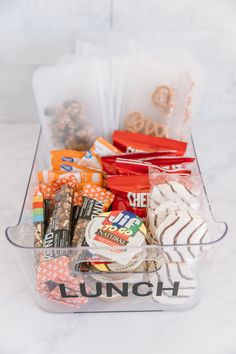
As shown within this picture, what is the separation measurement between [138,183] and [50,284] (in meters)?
0.23

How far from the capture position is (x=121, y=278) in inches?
22.4

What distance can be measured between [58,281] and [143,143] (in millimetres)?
346

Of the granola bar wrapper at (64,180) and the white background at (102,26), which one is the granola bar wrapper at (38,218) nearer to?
the granola bar wrapper at (64,180)

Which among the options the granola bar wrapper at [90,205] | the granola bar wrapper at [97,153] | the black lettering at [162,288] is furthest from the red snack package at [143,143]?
the black lettering at [162,288]

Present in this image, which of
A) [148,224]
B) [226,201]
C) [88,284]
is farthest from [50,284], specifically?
[226,201]

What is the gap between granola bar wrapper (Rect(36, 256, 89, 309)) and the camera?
22.2 inches

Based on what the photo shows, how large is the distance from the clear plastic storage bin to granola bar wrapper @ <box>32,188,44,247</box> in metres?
0.02

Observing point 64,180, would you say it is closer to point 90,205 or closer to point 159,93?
point 90,205

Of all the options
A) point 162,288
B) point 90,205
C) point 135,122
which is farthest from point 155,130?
point 162,288

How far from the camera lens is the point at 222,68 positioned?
0.94 m

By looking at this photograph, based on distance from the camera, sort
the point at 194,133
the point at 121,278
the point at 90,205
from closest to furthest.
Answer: the point at 121,278, the point at 90,205, the point at 194,133

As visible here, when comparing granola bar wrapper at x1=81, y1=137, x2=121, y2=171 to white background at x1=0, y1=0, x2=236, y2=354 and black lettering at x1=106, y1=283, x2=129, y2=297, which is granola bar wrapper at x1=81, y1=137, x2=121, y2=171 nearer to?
white background at x1=0, y1=0, x2=236, y2=354

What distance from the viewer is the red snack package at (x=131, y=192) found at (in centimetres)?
68

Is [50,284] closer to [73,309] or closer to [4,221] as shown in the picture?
[73,309]
